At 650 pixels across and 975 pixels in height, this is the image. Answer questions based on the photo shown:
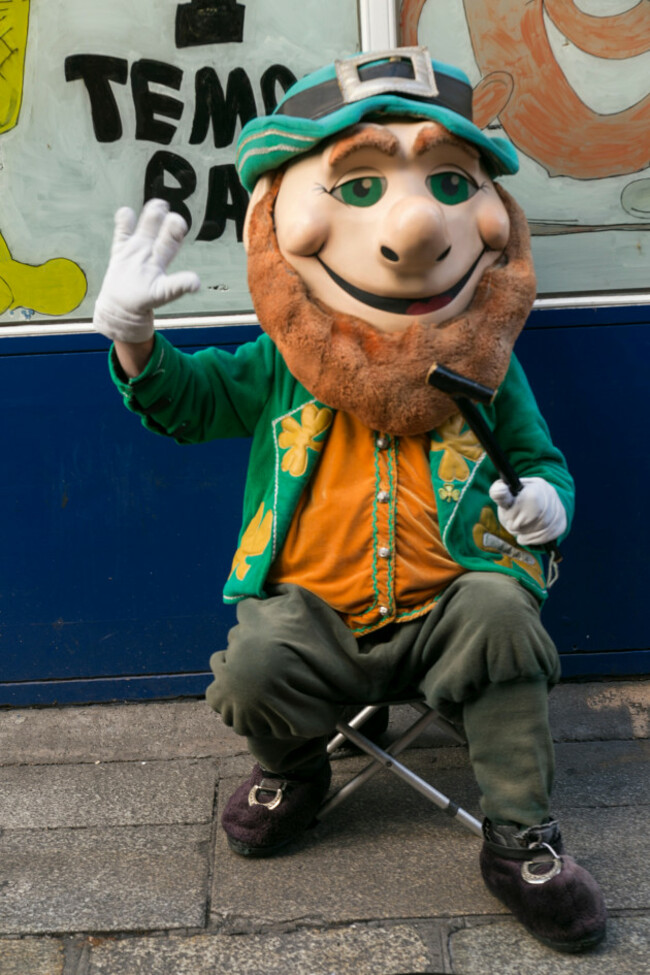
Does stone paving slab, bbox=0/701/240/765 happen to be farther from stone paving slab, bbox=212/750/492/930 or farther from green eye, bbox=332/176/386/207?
green eye, bbox=332/176/386/207

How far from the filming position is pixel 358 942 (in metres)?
2.28

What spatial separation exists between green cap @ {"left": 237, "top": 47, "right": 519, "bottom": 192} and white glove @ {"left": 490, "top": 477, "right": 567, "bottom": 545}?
75cm

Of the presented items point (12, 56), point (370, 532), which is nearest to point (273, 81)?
point (12, 56)

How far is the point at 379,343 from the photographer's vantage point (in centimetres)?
238

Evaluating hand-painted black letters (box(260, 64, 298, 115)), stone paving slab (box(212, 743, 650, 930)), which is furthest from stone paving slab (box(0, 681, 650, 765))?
hand-painted black letters (box(260, 64, 298, 115))

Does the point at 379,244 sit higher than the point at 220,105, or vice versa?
the point at 220,105

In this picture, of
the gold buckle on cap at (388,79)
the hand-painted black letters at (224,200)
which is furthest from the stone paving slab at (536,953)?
the hand-painted black letters at (224,200)

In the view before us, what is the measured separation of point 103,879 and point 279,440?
1101mm

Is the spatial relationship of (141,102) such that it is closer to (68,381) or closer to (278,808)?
(68,381)

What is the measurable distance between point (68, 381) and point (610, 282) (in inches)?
63.9

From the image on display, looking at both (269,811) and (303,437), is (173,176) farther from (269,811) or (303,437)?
(269,811)

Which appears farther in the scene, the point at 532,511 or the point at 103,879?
the point at 103,879

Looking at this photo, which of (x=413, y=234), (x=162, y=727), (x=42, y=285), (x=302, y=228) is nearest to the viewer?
(x=413, y=234)

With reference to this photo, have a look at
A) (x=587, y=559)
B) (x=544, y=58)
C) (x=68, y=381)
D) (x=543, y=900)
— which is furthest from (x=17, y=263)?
(x=543, y=900)
